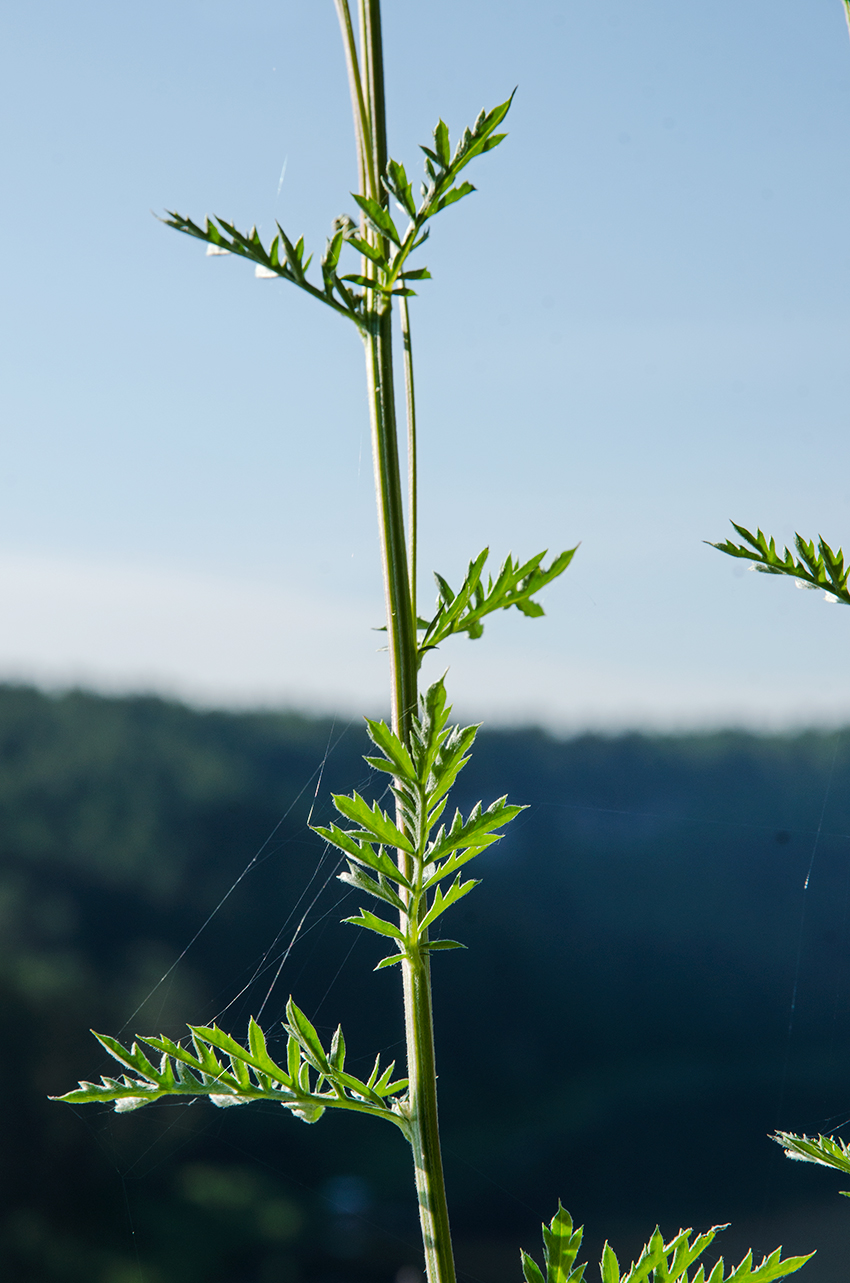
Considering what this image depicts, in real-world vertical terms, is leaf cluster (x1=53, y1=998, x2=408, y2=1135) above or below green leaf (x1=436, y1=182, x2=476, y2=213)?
below

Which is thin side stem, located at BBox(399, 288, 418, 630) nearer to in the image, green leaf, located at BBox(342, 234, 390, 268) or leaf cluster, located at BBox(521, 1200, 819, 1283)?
green leaf, located at BBox(342, 234, 390, 268)

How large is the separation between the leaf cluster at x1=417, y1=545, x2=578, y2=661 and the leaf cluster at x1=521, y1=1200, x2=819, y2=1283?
0.71 ft

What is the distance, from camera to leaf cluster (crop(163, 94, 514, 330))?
282 mm

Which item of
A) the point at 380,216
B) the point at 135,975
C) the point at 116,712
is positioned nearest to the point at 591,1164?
the point at 135,975

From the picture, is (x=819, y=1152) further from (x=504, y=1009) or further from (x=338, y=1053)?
(x=504, y=1009)

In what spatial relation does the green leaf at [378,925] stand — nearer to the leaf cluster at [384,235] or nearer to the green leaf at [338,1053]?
the green leaf at [338,1053]

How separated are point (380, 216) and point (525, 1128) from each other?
85.8 inches

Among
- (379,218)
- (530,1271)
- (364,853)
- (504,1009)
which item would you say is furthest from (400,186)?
(504,1009)

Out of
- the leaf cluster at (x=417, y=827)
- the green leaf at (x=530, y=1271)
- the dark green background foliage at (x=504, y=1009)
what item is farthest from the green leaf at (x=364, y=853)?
the dark green background foliage at (x=504, y=1009)

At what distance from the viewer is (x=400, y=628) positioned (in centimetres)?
29

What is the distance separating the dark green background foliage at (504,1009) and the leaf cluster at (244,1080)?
134 cm

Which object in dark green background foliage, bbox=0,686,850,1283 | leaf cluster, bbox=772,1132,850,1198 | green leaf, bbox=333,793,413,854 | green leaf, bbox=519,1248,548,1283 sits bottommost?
dark green background foliage, bbox=0,686,850,1283

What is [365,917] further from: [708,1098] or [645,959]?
[708,1098]

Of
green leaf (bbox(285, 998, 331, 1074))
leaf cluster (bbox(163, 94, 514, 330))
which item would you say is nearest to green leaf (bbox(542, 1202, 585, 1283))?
green leaf (bbox(285, 998, 331, 1074))
